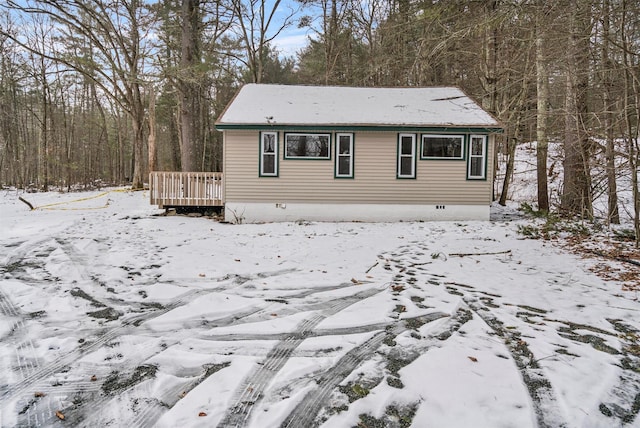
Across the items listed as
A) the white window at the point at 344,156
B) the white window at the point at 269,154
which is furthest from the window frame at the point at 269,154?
the white window at the point at 344,156

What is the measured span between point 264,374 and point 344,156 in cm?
865

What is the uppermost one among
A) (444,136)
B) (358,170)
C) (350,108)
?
(350,108)

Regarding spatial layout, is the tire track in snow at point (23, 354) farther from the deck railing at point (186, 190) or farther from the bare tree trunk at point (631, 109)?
the bare tree trunk at point (631, 109)

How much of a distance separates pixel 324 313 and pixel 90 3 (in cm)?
1808

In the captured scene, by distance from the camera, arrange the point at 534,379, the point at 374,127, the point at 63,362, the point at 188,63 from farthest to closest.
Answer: the point at 188,63 < the point at 374,127 < the point at 63,362 < the point at 534,379

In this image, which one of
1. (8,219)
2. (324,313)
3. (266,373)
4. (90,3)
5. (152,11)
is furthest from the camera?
(152,11)

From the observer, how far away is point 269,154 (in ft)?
35.3

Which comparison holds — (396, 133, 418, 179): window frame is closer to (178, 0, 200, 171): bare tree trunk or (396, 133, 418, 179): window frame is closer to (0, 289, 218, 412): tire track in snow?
(178, 0, 200, 171): bare tree trunk

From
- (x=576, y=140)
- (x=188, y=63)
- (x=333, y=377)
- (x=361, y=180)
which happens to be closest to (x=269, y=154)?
(x=361, y=180)

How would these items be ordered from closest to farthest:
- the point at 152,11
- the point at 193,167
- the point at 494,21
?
the point at 494,21 → the point at 193,167 → the point at 152,11

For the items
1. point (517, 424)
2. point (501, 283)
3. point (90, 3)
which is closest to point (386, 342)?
point (517, 424)

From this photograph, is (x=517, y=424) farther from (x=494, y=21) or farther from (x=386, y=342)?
(x=494, y=21)

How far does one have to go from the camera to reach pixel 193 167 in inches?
576

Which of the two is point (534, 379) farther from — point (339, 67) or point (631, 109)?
point (339, 67)
